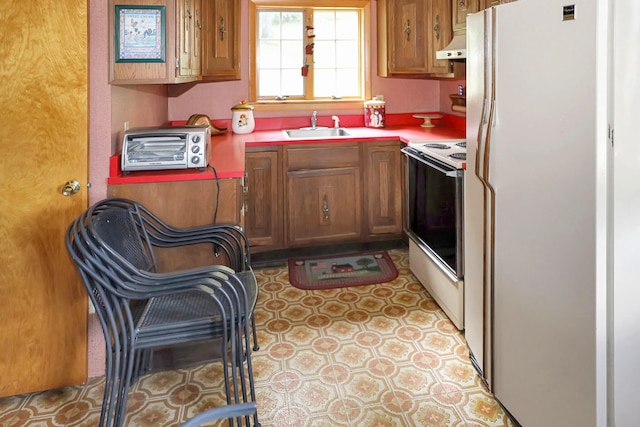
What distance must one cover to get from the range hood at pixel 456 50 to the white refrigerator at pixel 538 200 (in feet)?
3.18

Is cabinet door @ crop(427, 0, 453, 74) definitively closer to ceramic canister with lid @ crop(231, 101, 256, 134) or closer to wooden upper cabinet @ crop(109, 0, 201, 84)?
ceramic canister with lid @ crop(231, 101, 256, 134)

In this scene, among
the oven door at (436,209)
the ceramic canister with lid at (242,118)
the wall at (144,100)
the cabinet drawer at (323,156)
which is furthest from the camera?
the ceramic canister with lid at (242,118)

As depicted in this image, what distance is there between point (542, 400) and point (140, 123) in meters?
2.37

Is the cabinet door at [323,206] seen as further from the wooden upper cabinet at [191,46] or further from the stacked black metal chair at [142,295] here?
the stacked black metal chair at [142,295]

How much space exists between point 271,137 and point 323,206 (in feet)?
2.13

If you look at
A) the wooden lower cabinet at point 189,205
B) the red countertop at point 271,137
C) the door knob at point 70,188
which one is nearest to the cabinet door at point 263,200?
the red countertop at point 271,137

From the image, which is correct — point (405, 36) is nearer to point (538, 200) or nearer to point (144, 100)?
point (144, 100)

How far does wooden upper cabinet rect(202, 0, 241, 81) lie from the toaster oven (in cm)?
103

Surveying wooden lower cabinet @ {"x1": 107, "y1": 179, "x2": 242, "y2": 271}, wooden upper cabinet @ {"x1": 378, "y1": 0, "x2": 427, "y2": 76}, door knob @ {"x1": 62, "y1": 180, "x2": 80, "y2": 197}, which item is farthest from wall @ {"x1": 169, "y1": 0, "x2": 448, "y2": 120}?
door knob @ {"x1": 62, "y1": 180, "x2": 80, "y2": 197}

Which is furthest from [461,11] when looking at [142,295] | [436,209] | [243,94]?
[142,295]

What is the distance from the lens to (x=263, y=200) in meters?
3.37

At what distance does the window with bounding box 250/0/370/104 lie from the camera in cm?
393

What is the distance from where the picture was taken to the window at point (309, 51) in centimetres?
393

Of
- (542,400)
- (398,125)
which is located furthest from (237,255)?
(398,125)
